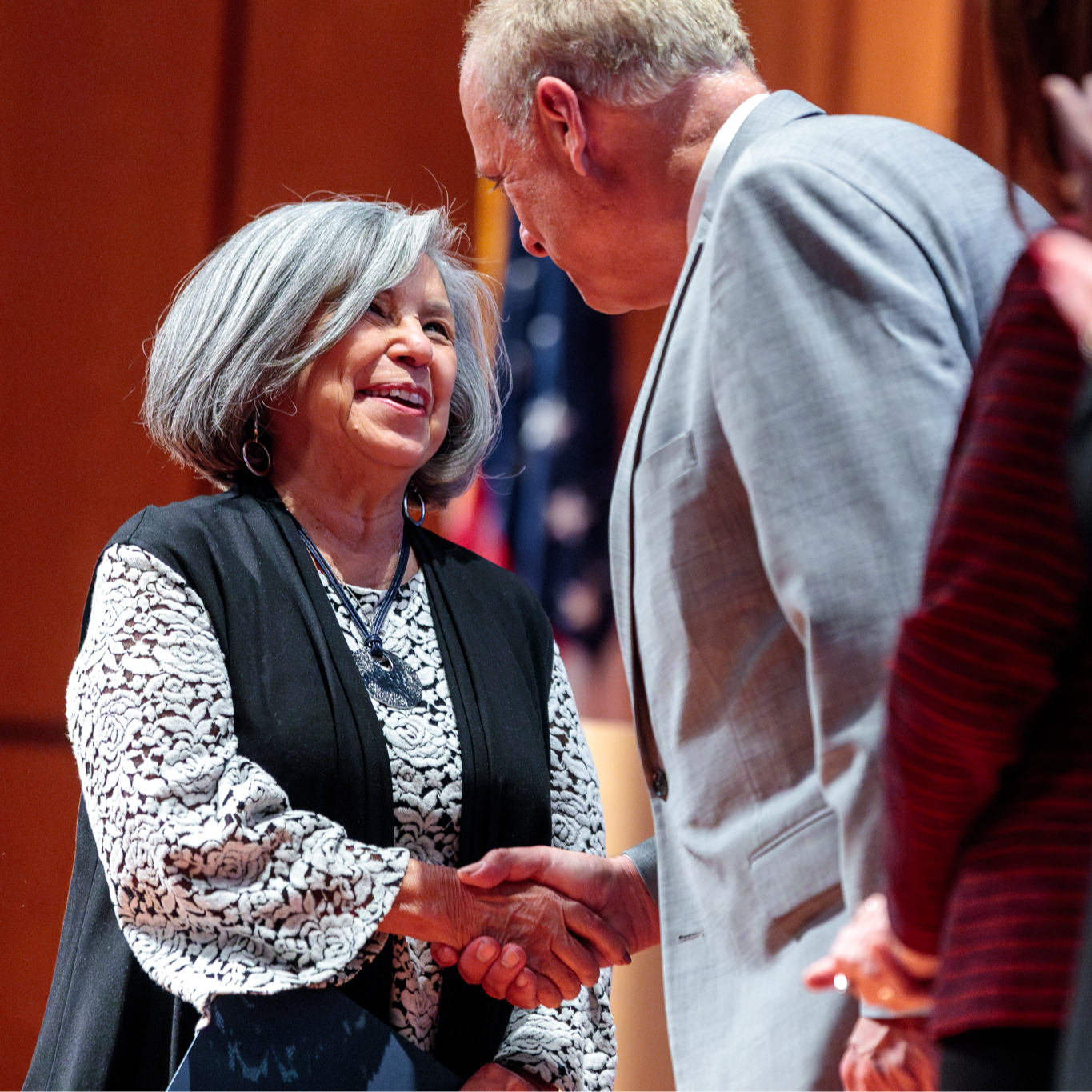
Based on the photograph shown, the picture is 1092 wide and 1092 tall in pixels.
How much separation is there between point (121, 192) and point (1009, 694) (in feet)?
9.99

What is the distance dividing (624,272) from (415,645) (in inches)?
27.3

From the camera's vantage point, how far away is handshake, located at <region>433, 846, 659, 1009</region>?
1885mm

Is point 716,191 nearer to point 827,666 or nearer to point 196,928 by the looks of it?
point 827,666

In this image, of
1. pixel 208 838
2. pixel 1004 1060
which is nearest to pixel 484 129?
pixel 208 838

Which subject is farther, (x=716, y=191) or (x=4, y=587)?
(x=4, y=587)

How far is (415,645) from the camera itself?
2.17 metres

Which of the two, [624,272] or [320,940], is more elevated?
[624,272]

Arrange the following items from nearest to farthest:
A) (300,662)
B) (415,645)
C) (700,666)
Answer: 1. (700,666)
2. (300,662)
3. (415,645)

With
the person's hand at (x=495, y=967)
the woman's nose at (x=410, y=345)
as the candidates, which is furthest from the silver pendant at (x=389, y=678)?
the woman's nose at (x=410, y=345)

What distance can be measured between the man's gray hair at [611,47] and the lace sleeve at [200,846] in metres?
0.86

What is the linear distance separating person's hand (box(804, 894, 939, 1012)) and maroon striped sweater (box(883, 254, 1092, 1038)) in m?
0.11

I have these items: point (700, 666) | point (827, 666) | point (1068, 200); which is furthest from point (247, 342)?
point (1068, 200)

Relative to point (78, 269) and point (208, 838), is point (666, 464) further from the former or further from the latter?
point (78, 269)

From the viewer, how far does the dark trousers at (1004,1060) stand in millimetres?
758
